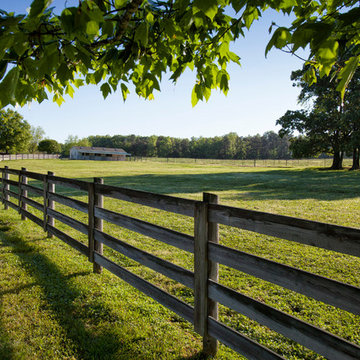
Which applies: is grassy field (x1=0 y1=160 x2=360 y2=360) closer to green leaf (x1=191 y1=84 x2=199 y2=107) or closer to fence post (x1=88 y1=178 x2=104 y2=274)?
fence post (x1=88 y1=178 x2=104 y2=274)

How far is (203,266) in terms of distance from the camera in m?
2.54

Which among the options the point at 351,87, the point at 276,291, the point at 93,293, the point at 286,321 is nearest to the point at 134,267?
the point at 93,293

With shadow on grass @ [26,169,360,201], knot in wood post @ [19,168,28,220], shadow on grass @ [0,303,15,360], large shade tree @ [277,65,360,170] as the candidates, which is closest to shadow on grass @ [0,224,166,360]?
shadow on grass @ [0,303,15,360]

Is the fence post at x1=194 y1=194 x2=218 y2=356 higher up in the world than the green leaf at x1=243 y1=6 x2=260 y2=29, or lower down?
lower down

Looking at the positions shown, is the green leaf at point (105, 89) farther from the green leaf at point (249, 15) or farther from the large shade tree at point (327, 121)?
the large shade tree at point (327, 121)

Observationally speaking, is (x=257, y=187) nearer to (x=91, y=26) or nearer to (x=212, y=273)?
(x=212, y=273)

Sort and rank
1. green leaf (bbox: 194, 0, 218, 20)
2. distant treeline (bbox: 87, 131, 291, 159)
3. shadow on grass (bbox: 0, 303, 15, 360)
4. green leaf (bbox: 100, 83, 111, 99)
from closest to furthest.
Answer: green leaf (bbox: 194, 0, 218, 20), shadow on grass (bbox: 0, 303, 15, 360), green leaf (bbox: 100, 83, 111, 99), distant treeline (bbox: 87, 131, 291, 159)

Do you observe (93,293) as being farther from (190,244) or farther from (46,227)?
(46,227)

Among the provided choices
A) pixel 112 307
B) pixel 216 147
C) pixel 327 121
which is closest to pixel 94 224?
pixel 112 307

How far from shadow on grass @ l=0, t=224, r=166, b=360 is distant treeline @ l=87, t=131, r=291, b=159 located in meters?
121

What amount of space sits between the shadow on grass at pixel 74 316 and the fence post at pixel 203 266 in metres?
0.71

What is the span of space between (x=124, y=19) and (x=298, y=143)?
112 ft

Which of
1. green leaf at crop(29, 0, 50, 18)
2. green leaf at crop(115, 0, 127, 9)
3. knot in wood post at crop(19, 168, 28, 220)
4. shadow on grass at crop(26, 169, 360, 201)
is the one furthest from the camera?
shadow on grass at crop(26, 169, 360, 201)

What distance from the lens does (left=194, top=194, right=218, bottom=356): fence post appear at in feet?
8.27
